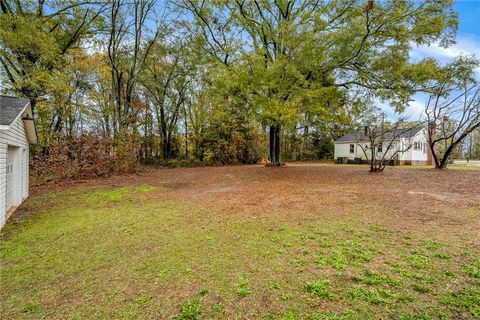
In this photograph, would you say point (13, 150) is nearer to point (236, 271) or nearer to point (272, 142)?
point (236, 271)

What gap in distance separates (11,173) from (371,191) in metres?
10.9

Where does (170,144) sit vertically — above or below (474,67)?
below

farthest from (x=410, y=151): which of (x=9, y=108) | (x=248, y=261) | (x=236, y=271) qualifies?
(x=9, y=108)

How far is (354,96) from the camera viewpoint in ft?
46.8

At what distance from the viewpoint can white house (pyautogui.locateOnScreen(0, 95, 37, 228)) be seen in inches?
211

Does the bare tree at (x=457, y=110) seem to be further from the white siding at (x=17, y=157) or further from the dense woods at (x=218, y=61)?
the white siding at (x=17, y=157)

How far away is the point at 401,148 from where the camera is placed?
2362 centimetres

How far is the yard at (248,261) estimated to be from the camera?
2455 mm

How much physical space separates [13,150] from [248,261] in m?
7.95

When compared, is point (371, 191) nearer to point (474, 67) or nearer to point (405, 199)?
point (405, 199)

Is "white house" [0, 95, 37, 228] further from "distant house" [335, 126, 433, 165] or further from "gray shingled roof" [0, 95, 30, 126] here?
"distant house" [335, 126, 433, 165]

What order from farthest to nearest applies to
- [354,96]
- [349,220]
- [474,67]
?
[354,96]
[474,67]
[349,220]

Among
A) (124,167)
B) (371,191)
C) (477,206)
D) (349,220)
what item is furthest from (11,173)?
(477,206)

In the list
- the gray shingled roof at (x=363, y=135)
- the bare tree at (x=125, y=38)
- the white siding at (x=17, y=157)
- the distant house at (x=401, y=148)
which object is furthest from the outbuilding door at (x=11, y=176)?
the gray shingled roof at (x=363, y=135)
